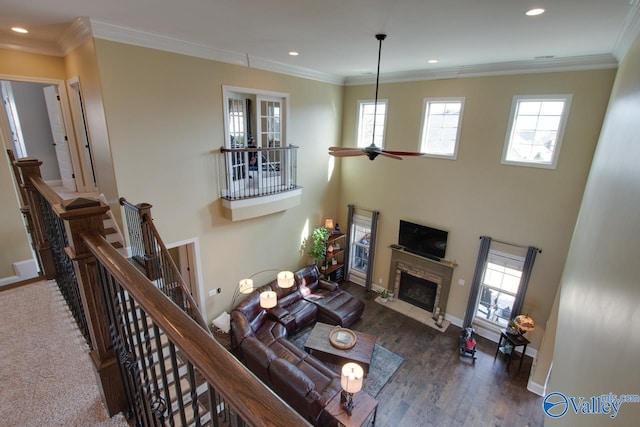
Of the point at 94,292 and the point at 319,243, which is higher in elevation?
the point at 94,292

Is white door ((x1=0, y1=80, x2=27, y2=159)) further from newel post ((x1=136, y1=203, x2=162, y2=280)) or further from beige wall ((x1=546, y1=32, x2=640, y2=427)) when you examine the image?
beige wall ((x1=546, y1=32, x2=640, y2=427))

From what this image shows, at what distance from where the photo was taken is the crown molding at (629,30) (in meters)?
2.92

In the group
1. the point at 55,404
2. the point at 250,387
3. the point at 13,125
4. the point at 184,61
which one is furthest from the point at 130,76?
the point at 250,387

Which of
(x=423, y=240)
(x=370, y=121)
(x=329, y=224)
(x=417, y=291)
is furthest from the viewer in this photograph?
(x=329, y=224)

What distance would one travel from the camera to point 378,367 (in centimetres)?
602

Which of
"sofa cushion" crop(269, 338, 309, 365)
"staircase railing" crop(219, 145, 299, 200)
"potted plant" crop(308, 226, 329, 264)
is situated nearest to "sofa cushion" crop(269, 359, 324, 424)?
"sofa cushion" crop(269, 338, 309, 365)

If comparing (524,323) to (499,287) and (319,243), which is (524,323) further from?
(319,243)

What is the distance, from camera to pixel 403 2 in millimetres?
2988

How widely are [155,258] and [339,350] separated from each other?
3.75 m

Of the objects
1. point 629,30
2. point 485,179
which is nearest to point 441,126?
point 485,179

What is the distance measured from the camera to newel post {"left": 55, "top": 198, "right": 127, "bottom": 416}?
4.95 ft

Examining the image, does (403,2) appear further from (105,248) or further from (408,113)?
(408,113)

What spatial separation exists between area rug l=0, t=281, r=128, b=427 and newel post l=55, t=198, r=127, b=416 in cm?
17

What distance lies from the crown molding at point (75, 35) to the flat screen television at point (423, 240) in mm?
6779
